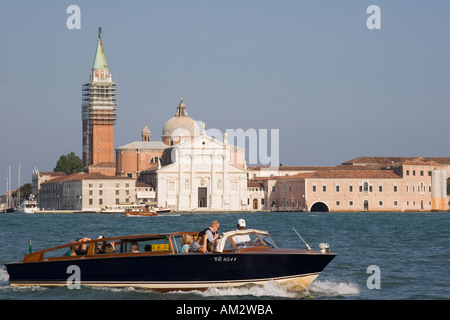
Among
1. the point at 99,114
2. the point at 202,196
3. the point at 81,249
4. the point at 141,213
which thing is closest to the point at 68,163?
the point at 99,114

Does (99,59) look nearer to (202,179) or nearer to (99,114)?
(99,114)

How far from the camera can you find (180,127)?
4171 inches

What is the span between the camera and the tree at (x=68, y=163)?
121m

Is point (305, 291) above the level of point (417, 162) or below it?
below

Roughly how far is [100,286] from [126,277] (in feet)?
1.50

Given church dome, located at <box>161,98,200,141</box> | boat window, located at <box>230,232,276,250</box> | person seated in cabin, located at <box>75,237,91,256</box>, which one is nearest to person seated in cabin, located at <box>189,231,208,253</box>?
boat window, located at <box>230,232,276,250</box>

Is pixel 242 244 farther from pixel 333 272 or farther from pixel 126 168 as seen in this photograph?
pixel 126 168

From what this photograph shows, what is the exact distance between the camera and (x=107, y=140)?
105750mm

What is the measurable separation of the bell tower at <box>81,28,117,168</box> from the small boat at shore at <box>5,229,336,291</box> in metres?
90.5

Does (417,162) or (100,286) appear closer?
(100,286)

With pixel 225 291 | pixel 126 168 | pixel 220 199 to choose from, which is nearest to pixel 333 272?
pixel 225 291

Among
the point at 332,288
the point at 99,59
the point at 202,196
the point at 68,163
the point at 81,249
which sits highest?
the point at 99,59

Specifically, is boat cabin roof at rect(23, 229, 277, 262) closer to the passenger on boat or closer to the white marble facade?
the passenger on boat

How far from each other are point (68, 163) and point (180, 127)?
71.5 feet
